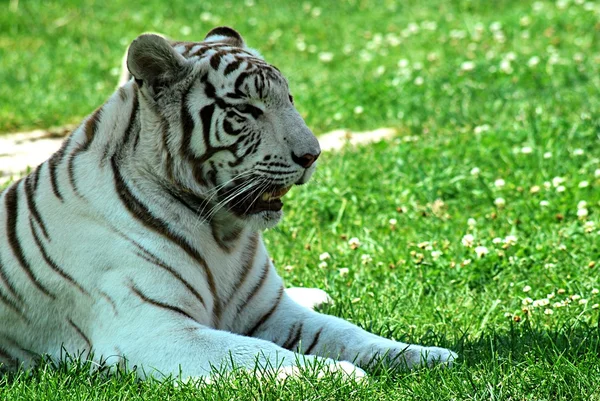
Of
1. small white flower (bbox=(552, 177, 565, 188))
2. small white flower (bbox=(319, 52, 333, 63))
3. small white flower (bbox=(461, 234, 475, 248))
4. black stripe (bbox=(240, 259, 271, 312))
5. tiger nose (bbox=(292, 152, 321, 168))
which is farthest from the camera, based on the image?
small white flower (bbox=(319, 52, 333, 63))

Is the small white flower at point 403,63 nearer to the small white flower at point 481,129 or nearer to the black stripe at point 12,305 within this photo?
the small white flower at point 481,129

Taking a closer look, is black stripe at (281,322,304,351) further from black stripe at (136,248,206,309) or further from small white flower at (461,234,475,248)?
small white flower at (461,234,475,248)

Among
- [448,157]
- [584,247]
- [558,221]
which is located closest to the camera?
[584,247]

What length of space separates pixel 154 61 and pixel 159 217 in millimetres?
618

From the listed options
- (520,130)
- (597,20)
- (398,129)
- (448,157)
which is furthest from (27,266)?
(597,20)

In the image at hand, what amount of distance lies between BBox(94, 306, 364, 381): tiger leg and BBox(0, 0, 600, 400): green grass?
0.09 m

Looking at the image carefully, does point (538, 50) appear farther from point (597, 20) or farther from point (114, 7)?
point (114, 7)

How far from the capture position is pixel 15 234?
389 cm

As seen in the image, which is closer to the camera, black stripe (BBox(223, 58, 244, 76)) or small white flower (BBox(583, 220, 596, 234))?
black stripe (BBox(223, 58, 244, 76))

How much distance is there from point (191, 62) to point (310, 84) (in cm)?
588

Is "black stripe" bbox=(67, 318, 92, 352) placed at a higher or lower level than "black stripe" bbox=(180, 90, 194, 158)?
lower

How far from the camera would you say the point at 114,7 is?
13117mm

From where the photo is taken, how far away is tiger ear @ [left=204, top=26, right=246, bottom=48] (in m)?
4.19

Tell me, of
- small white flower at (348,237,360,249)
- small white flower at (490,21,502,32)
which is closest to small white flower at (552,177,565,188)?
small white flower at (348,237,360,249)
